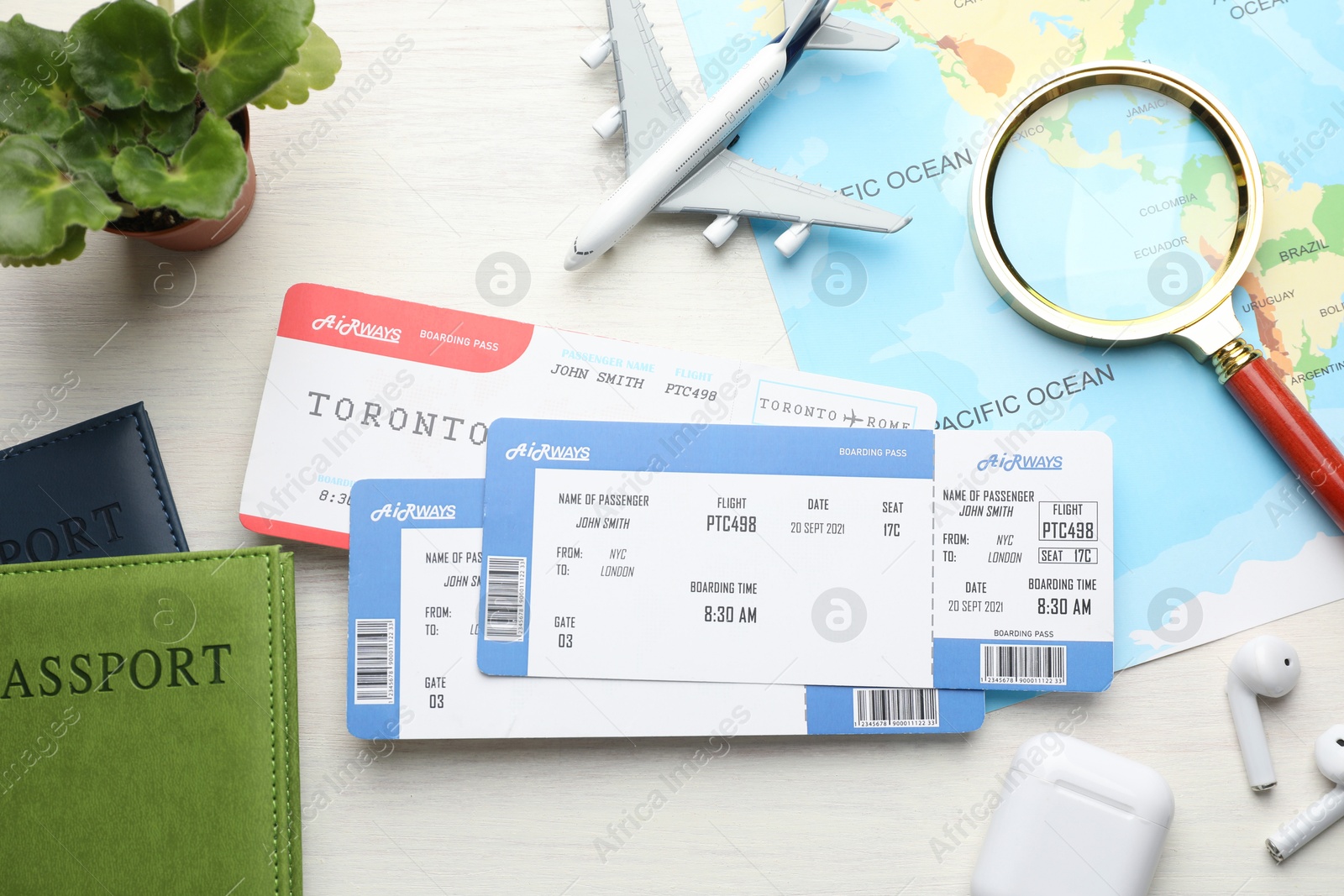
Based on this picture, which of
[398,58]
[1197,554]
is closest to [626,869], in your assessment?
[1197,554]

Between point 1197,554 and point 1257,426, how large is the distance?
0.16 metres

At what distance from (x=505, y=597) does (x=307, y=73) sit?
1.84 feet

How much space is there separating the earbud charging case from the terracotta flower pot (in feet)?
3.35

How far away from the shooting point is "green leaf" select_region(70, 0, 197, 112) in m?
0.77

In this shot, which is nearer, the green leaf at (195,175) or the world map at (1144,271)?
the green leaf at (195,175)

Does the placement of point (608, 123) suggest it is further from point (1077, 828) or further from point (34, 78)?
point (1077, 828)

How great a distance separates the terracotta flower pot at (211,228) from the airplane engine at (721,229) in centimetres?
49

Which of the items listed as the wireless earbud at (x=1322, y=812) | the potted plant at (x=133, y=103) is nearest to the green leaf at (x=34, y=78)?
the potted plant at (x=133, y=103)

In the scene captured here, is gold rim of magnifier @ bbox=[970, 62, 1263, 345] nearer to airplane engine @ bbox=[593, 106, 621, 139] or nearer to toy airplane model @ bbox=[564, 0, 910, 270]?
toy airplane model @ bbox=[564, 0, 910, 270]

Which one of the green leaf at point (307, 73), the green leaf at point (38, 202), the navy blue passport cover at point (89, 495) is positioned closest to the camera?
the green leaf at point (38, 202)

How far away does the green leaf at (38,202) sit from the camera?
28.2 inches

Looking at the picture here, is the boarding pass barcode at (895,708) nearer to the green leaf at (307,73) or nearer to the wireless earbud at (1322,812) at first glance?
the wireless earbud at (1322,812)

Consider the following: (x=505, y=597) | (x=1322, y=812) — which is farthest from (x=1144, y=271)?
(x=505, y=597)

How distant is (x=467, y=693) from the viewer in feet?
3.07
